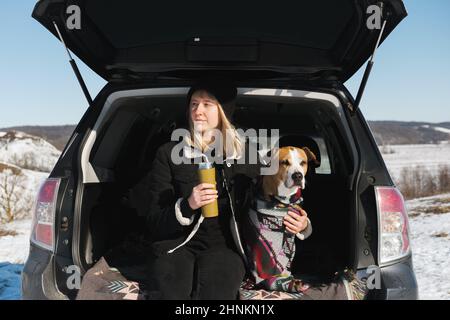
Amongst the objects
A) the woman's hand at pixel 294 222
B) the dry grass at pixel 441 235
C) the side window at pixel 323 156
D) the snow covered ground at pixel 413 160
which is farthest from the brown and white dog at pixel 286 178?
the snow covered ground at pixel 413 160

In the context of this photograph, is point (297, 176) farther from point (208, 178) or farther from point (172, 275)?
point (172, 275)

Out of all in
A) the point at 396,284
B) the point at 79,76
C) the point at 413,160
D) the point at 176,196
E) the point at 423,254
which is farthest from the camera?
the point at 413,160

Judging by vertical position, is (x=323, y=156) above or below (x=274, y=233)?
above

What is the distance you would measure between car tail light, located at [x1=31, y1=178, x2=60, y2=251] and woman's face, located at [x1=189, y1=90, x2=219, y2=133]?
91 centimetres

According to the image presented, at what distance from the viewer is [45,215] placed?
245 centimetres

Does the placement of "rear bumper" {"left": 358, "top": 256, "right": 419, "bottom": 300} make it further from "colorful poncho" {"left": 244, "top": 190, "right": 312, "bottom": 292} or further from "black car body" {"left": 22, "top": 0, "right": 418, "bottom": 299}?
"colorful poncho" {"left": 244, "top": 190, "right": 312, "bottom": 292}

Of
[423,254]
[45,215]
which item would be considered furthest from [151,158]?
[423,254]

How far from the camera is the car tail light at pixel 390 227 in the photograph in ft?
7.64

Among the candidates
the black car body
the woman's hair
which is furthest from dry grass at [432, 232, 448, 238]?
the woman's hair

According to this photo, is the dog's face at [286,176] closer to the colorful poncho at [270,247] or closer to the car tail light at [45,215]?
the colorful poncho at [270,247]

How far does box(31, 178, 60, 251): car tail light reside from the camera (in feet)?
7.98

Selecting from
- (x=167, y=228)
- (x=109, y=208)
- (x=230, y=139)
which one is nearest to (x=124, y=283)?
(x=167, y=228)

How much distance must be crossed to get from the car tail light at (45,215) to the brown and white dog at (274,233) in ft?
3.87

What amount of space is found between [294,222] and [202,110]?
0.91 meters
